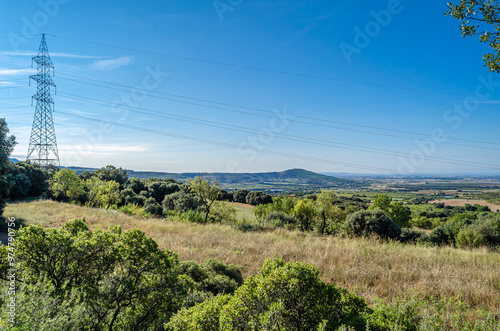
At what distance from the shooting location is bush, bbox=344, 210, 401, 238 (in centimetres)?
2100

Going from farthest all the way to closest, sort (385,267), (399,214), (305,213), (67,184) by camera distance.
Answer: (399,214), (67,184), (305,213), (385,267)

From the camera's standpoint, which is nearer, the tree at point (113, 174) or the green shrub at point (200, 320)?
the green shrub at point (200, 320)

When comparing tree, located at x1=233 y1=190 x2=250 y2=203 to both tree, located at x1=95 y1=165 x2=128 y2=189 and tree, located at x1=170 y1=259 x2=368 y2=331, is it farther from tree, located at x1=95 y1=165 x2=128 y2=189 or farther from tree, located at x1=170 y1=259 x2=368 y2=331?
tree, located at x1=170 y1=259 x2=368 y2=331

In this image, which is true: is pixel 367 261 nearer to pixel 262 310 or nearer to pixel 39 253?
pixel 262 310

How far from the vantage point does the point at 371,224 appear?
21.2m

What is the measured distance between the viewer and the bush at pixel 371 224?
2100 centimetres

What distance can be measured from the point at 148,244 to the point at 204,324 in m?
1.59

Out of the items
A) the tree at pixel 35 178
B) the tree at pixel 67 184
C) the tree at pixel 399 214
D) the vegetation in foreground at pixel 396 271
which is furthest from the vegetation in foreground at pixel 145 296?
the tree at pixel 399 214

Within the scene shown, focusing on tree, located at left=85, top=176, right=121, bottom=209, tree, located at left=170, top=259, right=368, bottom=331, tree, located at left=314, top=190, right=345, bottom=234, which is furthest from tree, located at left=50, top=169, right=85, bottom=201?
tree, located at left=170, top=259, right=368, bottom=331

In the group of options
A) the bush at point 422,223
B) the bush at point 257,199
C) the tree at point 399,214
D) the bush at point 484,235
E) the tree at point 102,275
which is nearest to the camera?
the tree at point 102,275

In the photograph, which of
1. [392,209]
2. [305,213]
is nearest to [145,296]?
[305,213]

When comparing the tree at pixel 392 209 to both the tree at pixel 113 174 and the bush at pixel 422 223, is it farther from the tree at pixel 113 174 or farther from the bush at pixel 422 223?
the tree at pixel 113 174

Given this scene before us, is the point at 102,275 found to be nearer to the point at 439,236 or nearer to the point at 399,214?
the point at 439,236

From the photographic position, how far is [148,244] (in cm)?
386
